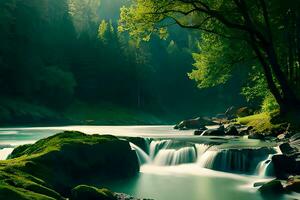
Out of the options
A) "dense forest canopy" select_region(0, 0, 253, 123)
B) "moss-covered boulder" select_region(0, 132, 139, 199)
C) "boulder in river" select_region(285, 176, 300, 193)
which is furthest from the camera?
"dense forest canopy" select_region(0, 0, 253, 123)

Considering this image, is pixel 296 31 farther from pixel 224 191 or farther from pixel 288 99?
pixel 224 191

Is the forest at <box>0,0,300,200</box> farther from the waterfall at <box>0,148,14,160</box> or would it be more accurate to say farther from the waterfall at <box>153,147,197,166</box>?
the waterfall at <box>0,148,14,160</box>

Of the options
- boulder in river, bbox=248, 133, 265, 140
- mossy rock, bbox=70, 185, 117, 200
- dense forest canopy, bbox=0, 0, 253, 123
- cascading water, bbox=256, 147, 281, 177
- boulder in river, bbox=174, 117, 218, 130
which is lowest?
mossy rock, bbox=70, 185, 117, 200

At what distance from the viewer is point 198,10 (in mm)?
26719

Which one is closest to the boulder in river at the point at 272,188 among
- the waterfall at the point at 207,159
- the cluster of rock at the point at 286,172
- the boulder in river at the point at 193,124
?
the cluster of rock at the point at 286,172

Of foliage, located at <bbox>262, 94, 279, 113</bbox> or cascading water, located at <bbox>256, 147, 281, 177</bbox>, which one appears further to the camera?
foliage, located at <bbox>262, 94, 279, 113</bbox>

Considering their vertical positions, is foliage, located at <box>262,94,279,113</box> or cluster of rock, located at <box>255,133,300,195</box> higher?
foliage, located at <box>262,94,279,113</box>

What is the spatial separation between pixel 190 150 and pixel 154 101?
89.0m

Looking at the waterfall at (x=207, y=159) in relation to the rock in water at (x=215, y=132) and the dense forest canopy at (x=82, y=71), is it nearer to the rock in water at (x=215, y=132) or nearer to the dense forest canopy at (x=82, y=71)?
the rock in water at (x=215, y=132)

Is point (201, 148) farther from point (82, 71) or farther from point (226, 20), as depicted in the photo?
point (82, 71)

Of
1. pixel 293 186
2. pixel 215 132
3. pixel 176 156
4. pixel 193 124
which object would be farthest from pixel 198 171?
pixel 193 124

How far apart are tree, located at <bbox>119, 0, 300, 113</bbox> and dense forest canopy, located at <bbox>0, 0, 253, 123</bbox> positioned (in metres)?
38.3

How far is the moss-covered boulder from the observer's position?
14500mm

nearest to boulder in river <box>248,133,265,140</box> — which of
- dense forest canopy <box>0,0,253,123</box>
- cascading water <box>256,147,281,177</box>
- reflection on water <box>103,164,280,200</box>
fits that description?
reflection on water <box>103,164,280,200</box>
